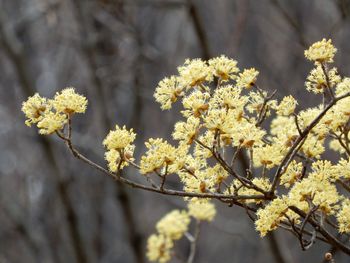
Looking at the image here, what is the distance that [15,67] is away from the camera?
5.42 meters

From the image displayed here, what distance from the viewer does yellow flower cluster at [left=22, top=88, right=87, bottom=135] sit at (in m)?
1.69

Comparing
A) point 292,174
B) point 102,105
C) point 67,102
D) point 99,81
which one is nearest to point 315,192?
point 292,174

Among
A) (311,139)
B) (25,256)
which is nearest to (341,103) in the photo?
(311,139)

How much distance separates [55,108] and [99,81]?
3897 mm

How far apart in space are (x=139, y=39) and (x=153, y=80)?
9.76 ft

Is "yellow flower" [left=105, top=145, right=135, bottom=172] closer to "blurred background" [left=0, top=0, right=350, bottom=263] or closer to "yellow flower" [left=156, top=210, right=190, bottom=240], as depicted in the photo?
"yellow flower" [left=156, top=210, right=190, bottom=240]

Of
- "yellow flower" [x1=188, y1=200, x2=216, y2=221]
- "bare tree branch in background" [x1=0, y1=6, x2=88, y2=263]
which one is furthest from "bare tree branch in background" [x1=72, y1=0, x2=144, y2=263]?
"yellow flower" [x1=188, y1=200, x2=216, y2=221]

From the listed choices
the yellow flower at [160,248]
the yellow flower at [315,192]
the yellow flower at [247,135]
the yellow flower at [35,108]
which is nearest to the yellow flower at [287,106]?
the yellow flower at [247,135]

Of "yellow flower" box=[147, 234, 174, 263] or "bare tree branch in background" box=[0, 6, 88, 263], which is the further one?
"bare tree branch in background" box=[0, 6, 88, 263]

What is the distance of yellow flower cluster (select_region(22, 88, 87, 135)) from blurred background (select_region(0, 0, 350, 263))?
3.12 metres

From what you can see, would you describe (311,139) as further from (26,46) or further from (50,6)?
(26,46)

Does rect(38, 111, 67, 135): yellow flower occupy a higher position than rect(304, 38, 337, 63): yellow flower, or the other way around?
rect(38, 111, 67, 135): yellow flower

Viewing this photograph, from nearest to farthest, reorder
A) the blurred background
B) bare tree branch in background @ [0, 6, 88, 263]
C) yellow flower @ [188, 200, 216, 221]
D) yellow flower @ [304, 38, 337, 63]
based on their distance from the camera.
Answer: yellow flower @ [304, 38, 337, 63] → yellow flower @ [188, 200, 216, 221] → bare tree branch in background @ [0, 6, 88, 263] → the blurred background

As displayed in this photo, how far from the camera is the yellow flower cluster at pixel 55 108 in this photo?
1688 millimetres
